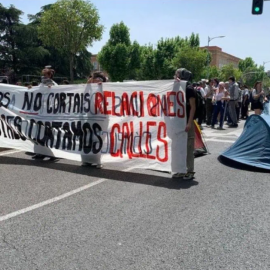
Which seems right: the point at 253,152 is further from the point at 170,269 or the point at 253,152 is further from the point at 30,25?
the point at 30,25

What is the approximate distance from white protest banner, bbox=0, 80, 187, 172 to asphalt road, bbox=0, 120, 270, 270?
0.38m

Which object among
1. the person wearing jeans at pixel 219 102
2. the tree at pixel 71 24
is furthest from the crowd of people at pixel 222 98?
the tree at pixel 71 24

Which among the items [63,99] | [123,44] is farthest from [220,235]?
[123,44]

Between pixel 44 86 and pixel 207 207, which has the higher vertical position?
pixel 44 86

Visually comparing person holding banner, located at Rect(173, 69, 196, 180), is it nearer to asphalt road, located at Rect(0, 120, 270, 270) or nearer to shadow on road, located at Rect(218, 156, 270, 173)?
asphalt road, located at Rect(0, 120, 270, 270)

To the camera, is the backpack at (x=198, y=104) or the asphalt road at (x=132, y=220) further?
the backpack at (x=198, y=104)

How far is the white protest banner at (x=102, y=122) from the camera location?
545 cm

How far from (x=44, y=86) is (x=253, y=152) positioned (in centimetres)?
421

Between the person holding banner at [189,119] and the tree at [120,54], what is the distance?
175 ft

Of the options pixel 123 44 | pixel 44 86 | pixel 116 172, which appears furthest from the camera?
pixel 123 44

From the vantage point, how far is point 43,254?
118 inches

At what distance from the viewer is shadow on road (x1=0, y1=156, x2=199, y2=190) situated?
5.18 meters

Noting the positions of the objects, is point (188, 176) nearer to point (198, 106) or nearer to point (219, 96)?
point (198, 106)

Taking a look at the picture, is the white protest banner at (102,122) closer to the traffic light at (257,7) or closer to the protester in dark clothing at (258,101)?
the protester in dark clothing at (258,101)
